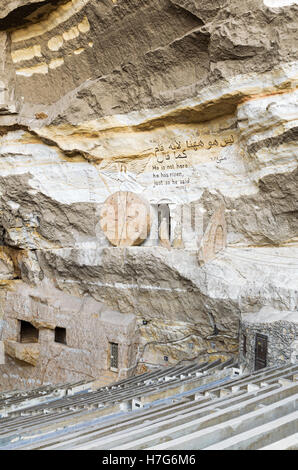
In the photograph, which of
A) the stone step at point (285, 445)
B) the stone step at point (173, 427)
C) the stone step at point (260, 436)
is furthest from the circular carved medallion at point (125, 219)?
the stone step at point (285, 445)

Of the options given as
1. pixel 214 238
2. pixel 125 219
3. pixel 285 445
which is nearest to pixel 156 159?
pixel 125 219

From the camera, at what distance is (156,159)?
991 centimetres

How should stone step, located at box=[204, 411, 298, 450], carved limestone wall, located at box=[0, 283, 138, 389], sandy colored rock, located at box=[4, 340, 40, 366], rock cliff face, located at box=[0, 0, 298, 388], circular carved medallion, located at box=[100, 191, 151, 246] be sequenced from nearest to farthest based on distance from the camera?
stone step, located at box=[204, 411, 298, 450] < rock cliff face, located at box=[0, 0, 298, 388] < carved limestone wall, located at box=[0, 283, 138, 389] < circular carved medallion, located at box=[100, 191, 151, 246] < sandy colored rock, located at box=[4, 340, 40, 366]

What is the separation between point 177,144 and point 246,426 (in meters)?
7.81

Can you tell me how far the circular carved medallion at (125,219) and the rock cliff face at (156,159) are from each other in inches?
6.0

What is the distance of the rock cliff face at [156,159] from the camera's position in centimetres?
773

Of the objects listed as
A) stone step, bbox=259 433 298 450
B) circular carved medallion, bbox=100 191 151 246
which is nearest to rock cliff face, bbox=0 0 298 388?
circular carved medallion, bbox=100 191 151 246

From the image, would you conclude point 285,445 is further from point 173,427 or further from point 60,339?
point 60,339

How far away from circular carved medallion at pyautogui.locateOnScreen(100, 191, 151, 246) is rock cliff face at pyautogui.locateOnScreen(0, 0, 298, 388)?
6.0 inches

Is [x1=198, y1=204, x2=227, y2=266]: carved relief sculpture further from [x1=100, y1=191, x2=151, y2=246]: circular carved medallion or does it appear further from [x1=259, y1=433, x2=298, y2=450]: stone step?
[x1=259, y1=433, x2=298, y2=450]: stone step

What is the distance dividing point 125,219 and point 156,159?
1.68 meters

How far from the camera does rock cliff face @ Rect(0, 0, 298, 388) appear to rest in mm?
7727

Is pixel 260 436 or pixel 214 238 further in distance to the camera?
pixel 214 238
